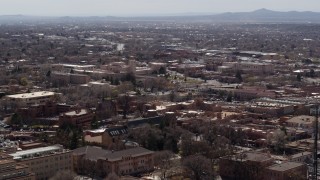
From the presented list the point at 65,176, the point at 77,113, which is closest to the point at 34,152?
the point at 65,176

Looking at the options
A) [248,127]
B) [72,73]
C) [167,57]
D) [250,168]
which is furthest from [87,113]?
[167,57]

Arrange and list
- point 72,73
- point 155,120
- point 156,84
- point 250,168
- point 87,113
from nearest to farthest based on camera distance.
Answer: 1. point 250,168
2. point 155,120
3. point 87,113
4. point 156,84
5. point 72,73

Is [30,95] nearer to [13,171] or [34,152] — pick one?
[34,152]

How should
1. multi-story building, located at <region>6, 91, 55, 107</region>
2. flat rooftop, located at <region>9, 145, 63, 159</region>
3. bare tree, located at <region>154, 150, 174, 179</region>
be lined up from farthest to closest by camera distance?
multi-story building, located at <region>6, 91, 55, 107</region> → bare tree, located at <region>154, 150, 174, 179</region> → flat rooftop, located at <region>9, 145, 63, 159</region>

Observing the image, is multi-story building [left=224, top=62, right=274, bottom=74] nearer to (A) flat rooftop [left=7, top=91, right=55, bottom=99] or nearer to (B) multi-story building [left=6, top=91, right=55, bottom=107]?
(A) flat rooftop [left=7, top=91, right=55, bottom=99]

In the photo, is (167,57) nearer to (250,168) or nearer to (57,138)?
(57,138)

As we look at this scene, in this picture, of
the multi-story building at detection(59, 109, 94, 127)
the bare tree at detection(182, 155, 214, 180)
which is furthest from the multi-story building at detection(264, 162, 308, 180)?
the multi-story building at detection(59, 109, 94, 127)
